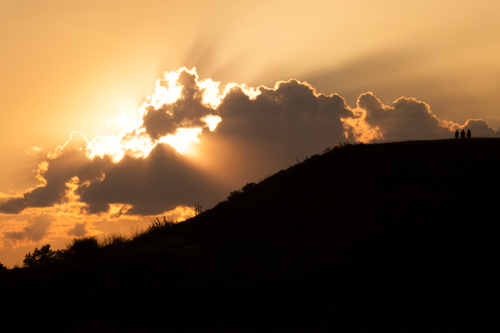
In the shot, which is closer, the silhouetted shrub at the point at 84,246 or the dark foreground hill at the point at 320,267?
the dark foreground hill at the point at 320,267

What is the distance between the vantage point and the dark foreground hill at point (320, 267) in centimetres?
1180

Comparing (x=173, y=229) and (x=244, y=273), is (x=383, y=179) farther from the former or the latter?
(x=173, y=229)

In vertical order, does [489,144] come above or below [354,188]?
above

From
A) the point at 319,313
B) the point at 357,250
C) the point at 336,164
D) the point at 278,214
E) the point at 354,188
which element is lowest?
the point at 319,313

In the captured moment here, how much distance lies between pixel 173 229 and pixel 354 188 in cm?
1333

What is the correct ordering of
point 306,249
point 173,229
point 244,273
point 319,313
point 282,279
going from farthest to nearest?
point 173,229
point 306,249
point 244,273
point 282,279
point 319,313

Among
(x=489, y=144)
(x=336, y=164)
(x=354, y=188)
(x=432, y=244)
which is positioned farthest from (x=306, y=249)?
(x=489, y=144)

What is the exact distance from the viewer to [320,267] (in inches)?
610

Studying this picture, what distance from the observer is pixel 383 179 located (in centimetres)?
2464

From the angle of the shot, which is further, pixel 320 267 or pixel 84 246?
pixel 84 246

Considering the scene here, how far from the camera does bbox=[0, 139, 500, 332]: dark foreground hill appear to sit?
38.7 ft

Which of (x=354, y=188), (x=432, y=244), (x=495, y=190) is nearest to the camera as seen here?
(x=432, y=244)

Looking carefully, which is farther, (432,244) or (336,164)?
(336,164)

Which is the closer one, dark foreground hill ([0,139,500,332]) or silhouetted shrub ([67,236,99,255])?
dark foreground hill ([0,139,500,332])
